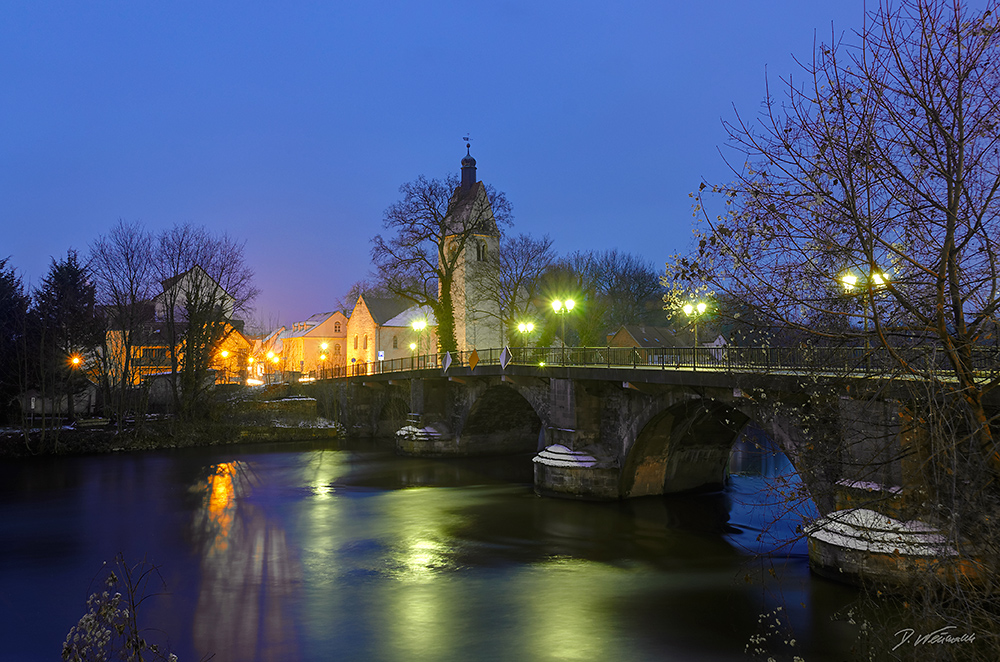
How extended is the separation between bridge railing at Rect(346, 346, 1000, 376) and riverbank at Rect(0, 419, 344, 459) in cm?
1234

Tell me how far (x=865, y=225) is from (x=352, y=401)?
146 ft

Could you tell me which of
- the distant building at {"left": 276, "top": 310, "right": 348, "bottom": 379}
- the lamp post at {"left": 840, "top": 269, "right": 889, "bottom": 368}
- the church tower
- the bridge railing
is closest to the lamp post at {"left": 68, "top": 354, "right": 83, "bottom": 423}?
the bridge railing

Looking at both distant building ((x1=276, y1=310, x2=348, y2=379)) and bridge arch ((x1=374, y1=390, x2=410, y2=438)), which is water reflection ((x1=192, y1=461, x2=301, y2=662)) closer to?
bridge arch ((x1=374, y1=390, x2=410, y2=438))

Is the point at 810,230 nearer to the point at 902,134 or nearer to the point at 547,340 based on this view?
the point at 902,134

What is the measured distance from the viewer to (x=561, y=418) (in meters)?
24.0

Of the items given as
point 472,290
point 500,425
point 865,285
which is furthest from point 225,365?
point 865,285

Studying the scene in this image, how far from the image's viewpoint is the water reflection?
12.1 meters

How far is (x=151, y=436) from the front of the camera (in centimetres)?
4100

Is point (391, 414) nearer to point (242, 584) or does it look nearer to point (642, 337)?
point (642, 337)

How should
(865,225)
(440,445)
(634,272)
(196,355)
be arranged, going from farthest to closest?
(634,272), (196,355), (440,445), (865,225)

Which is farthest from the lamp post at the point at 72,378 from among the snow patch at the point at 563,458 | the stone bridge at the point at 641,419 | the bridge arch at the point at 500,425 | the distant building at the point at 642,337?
the distant building at the point at 642,337

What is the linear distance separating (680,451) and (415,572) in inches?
428

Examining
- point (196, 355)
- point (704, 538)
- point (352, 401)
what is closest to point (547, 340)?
point (352, 401)

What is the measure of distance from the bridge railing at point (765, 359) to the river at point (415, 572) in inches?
62.4
